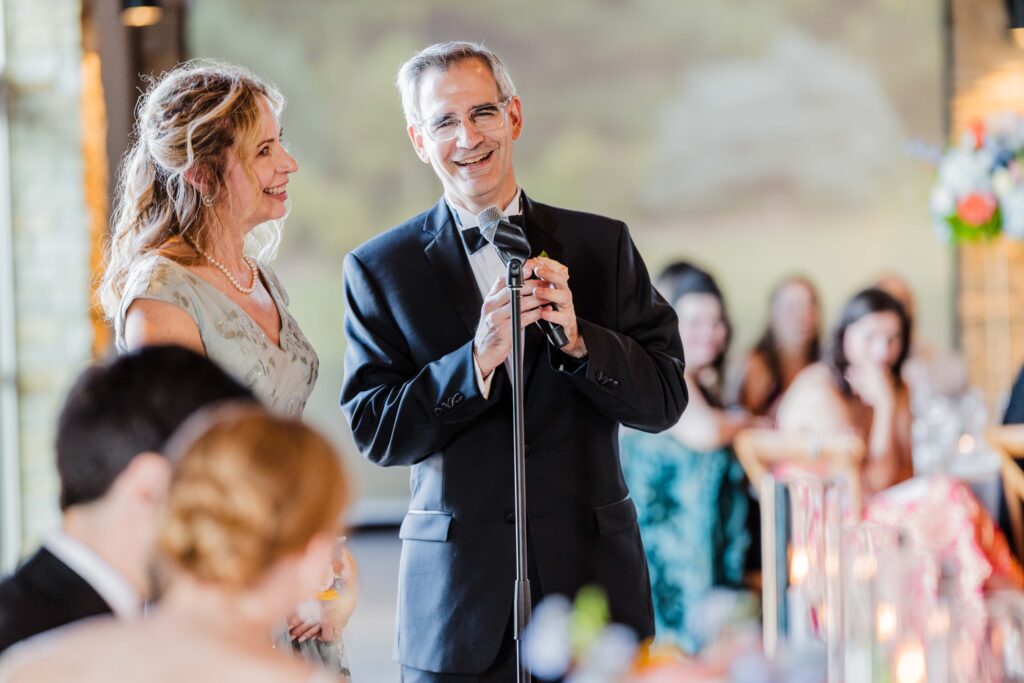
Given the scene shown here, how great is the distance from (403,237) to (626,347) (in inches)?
20.1

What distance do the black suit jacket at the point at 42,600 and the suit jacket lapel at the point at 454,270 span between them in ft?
3.46

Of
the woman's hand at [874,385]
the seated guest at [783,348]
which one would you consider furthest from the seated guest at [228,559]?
the seated guest at [783,348]

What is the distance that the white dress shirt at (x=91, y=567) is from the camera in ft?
5.57

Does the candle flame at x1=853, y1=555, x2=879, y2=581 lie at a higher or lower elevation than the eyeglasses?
lower

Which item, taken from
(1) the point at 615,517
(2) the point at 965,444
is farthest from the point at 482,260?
(2) the point at 965,444

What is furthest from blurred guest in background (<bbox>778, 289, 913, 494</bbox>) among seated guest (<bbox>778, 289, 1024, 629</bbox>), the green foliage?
the green foliage

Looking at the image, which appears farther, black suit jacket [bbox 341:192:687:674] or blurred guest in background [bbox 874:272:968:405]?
blurred guest in background [bbox 874:272:968:405]

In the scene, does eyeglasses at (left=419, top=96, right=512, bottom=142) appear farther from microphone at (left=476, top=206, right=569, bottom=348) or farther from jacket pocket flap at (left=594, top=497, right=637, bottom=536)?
jacket pocket flap at (left=594, top=497, right=637, bottom=536)

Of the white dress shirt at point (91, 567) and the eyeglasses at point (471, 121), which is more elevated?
the eyeglasses at point (471, 121)

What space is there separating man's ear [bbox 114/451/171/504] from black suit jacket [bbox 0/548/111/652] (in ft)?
0.43

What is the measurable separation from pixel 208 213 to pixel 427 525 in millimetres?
720

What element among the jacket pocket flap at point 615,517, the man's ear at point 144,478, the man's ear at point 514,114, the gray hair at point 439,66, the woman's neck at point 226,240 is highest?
the gray hair at point 439,66

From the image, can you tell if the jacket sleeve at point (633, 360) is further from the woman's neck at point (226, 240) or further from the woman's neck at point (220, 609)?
the woman's neck at point (220, 609)

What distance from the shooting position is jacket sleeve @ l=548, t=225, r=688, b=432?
8.04 feet
